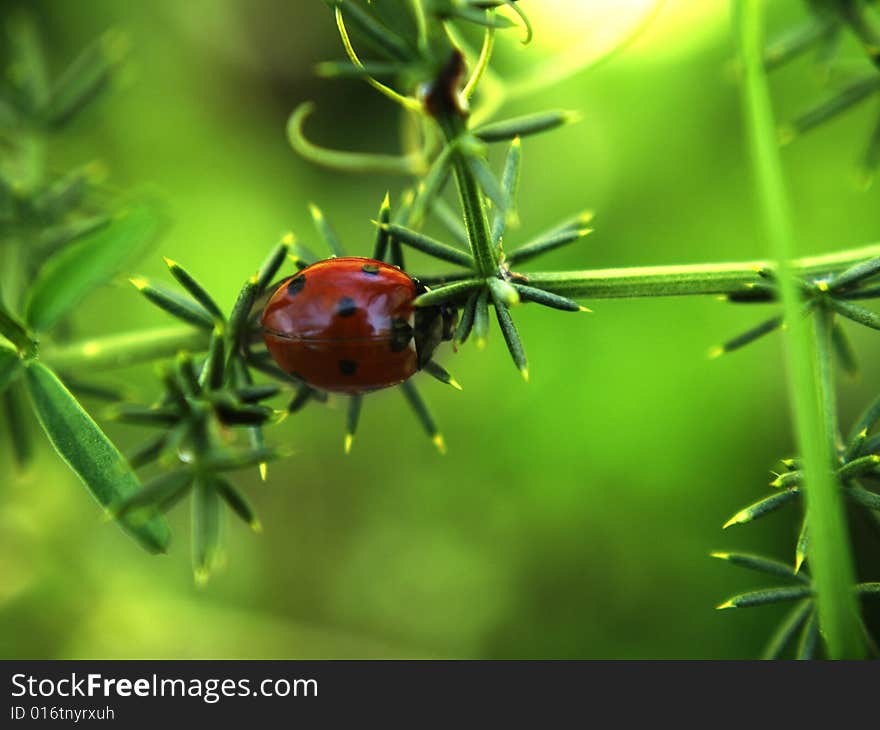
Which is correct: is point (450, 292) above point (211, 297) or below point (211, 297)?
below

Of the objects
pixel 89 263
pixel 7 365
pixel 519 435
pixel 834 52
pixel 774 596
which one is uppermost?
pixel 519 435

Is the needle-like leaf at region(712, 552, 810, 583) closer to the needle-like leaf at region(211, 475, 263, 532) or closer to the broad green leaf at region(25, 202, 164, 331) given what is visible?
the needle-like leaf at region(211, 475, 263, 532)

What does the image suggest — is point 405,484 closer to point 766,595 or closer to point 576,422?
point 576,422

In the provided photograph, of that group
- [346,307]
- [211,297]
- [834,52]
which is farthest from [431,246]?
[834,52]

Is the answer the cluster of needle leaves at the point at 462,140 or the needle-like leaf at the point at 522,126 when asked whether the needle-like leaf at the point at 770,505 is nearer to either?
the cluster of needle leaves at the point at 462,140

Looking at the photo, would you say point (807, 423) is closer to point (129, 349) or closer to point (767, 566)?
point (767, 566)

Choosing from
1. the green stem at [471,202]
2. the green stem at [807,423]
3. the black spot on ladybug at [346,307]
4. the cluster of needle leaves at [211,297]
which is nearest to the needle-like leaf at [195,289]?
the cluster of needle leaves at [211,297]

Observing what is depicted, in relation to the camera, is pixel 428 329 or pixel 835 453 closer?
pixel 835 453
